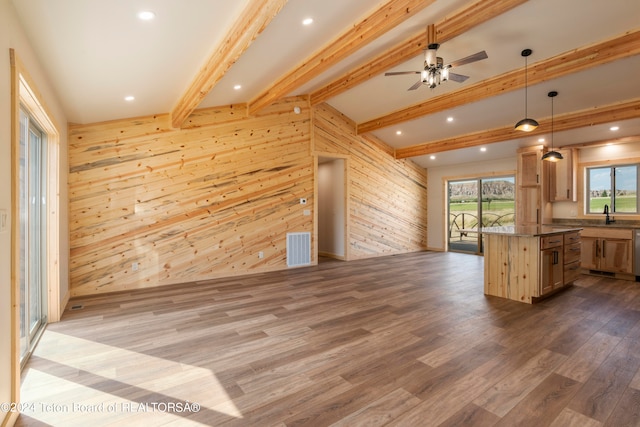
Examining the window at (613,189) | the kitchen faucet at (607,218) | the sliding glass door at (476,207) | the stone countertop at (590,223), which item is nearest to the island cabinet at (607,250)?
the stone countertop at (590,223)

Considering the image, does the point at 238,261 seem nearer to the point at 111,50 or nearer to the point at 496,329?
the point at 111,50

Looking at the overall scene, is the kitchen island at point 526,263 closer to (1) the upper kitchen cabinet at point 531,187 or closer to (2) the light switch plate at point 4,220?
(1) the upper kitchen cabinet at point 531,187

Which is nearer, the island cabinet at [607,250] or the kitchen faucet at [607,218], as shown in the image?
the island cabinet at [607,250]

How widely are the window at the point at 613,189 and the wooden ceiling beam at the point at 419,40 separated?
5.16 metres

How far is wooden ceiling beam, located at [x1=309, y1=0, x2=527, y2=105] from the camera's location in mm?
3385

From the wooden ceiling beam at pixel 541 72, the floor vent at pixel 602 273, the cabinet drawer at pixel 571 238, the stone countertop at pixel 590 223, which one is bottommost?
the floor vent at pixel 602 273

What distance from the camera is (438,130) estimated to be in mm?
7199

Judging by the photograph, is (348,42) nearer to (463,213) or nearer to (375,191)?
(375,191)

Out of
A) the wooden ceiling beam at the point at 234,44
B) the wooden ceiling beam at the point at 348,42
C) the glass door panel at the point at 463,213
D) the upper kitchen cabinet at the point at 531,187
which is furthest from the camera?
the glass door panel at the point at 463,213

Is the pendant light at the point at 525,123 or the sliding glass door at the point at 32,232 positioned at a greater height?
the pendant light at the point at 525,123

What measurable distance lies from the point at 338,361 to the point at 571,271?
14.5 feet

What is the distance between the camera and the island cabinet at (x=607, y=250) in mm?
5492

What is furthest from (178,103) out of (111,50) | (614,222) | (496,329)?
(614,222)

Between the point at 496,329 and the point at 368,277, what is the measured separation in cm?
262
